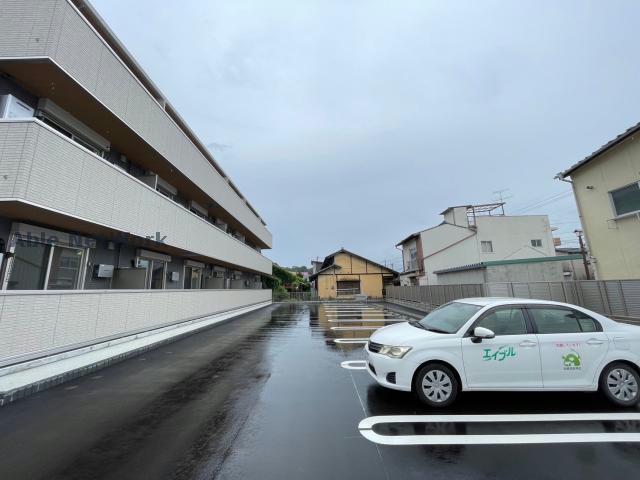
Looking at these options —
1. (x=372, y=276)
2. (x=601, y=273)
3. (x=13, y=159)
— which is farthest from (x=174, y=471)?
(x=372, y=276)

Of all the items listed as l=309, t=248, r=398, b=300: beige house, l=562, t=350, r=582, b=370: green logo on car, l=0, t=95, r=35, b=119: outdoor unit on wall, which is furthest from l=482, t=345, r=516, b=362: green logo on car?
l=309, t=248, r=398, b=300: beige house

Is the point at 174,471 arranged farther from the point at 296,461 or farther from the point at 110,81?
the point at 110,81

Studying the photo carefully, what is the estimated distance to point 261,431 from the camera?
3178 mm

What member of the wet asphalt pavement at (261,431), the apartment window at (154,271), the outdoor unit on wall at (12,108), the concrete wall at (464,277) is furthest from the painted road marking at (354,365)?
the concrete wall at (464,277)

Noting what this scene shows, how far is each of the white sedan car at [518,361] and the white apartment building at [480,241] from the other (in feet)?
60.4

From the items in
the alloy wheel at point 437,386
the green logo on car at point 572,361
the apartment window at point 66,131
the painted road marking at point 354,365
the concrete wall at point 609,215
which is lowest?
the painted road marking at point 354,365

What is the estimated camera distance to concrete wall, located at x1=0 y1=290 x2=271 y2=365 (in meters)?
4.46

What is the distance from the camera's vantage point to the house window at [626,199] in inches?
286

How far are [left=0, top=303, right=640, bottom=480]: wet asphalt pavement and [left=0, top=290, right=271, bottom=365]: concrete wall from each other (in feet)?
3.11

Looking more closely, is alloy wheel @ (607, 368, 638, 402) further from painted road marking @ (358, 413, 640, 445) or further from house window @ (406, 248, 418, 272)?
house window @ (406, 248, 418, 272)

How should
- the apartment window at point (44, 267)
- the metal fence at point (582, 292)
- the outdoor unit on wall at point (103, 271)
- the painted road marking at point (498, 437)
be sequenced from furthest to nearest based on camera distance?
the outdoor unit on wall at point (103, 271), the metal fence at point (582, 292), the apartment window at point (44, 267), the painted road marking at point (498, 437)

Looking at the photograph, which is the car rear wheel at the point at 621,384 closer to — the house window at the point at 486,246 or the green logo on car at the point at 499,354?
the green logo on car at the point at 499,354

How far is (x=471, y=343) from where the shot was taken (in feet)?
12.4

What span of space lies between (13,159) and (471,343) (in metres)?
7.48
